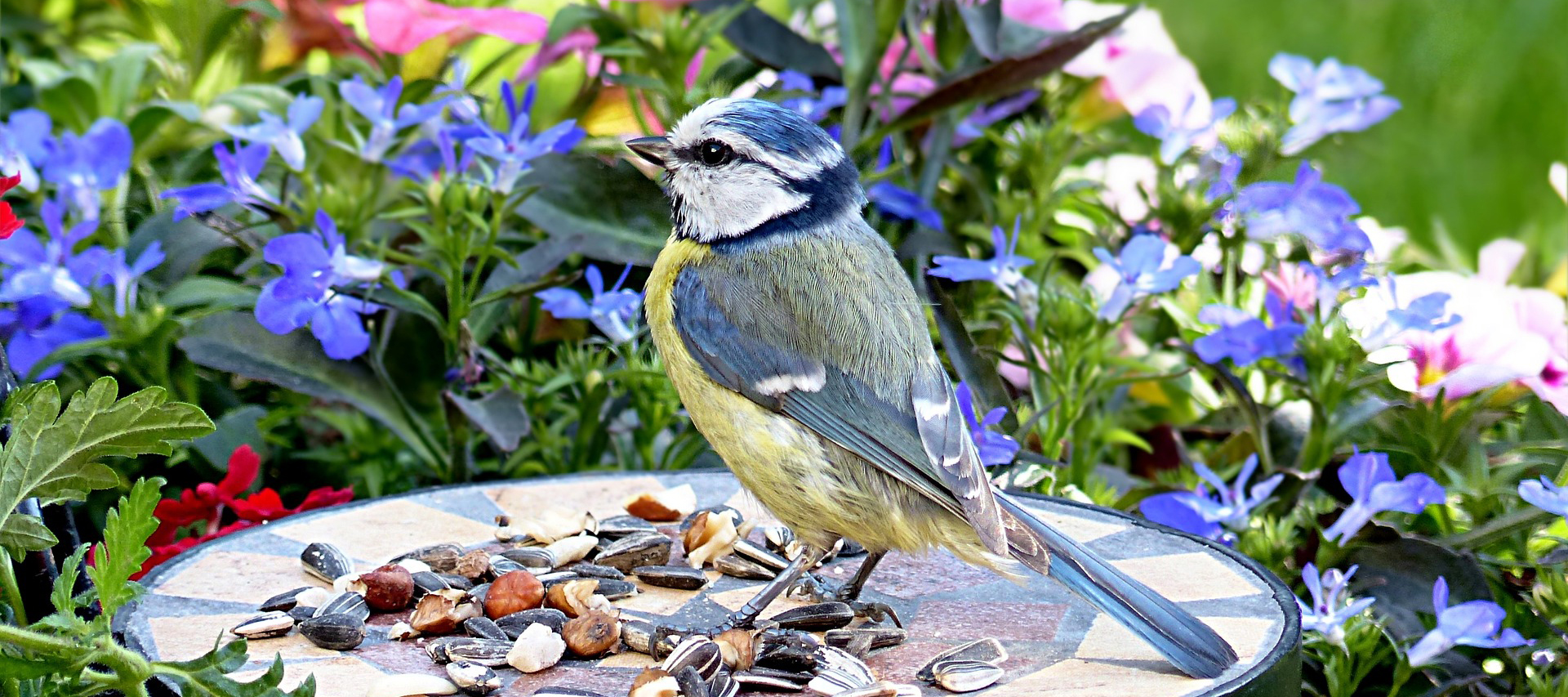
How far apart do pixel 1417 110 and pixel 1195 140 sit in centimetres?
327

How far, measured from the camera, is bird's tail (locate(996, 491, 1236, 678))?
1.58 m

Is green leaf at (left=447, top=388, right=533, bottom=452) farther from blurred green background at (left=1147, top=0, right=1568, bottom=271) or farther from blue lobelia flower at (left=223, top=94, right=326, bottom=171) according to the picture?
blurred green background at (left=1147, top=0, right=1568, bottom=271)

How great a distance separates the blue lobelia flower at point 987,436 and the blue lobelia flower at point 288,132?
1102 millimetres

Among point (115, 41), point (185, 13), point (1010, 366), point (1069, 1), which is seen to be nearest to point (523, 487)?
point (1010, 366)

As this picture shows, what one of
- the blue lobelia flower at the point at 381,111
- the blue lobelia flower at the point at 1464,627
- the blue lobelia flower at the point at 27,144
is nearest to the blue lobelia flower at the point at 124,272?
the blue lobelia flower at the point at 27,144

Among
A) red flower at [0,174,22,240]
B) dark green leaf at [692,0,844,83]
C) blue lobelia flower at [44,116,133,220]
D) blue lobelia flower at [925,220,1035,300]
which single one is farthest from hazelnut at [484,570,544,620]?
dark green leaf at [692,0,844,83]

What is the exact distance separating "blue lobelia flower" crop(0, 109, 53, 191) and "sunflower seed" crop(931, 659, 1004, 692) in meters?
1.72

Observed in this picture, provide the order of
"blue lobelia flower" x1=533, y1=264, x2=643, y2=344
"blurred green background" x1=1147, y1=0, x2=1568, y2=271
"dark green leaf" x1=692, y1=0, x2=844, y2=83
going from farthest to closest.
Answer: "blurred green background" x1=1147, y1=0, x2=1568, y2=271, "dark green leaf" x1=692, y1=0, x2=844, y2=83, "blue lobelia flower" x1=533, y1=264, x2=643, y2=344

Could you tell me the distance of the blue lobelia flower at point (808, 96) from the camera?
2791mm

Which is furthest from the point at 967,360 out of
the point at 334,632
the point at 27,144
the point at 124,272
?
the point at 27,144

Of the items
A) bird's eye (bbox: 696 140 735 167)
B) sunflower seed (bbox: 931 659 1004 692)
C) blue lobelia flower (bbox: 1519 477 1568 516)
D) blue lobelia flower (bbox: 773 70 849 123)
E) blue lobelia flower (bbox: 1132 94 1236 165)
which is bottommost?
blue lobelia flower (bbox: 1519 477 1568 516)

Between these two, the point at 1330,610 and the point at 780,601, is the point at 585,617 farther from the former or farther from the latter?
the point at 1330,610

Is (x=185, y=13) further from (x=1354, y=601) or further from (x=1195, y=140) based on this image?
(x=1354, y=601)

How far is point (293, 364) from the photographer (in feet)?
7.79
